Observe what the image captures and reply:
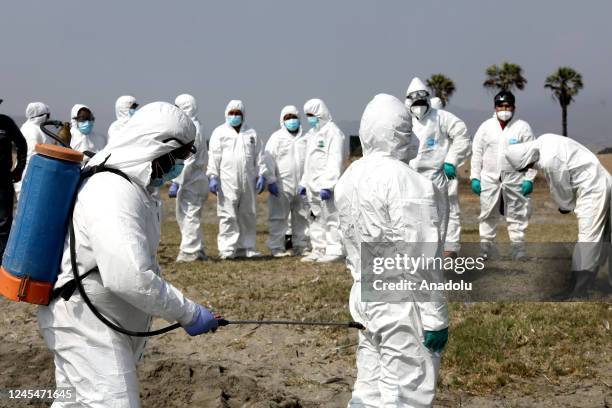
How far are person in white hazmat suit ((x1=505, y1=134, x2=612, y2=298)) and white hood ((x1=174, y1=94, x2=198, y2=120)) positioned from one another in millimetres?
5156

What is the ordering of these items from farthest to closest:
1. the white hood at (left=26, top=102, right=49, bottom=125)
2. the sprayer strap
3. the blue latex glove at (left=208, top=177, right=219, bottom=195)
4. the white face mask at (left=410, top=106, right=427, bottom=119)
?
the white hood at (left=26, top=102, right=49, bottom=125), the blue latex glove at (left=208, top=177, right=219, bottom=195), the white face mask at (left=410, top=106, right=427, bottom=119), the sprayer strap

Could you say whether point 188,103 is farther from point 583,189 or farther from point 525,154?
point 583,189

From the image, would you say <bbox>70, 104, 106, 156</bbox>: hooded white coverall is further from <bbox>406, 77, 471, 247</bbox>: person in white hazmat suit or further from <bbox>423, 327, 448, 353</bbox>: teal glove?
<bbox>423, 327, 448, 353</bbox>: teal glove

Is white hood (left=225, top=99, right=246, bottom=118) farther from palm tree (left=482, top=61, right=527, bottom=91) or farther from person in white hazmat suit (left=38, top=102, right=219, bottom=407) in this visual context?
palm tree (left=482, top=61, right=527, bottom=91)

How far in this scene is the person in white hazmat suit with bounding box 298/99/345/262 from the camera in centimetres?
1080

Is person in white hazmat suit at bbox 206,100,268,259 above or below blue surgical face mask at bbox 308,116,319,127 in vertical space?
below

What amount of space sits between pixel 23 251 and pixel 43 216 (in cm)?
18

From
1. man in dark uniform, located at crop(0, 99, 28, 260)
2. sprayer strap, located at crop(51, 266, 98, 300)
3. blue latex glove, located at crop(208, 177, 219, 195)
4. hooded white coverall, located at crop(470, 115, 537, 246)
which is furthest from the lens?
blue latex glove, located at crop(208, 177, 219, 195)

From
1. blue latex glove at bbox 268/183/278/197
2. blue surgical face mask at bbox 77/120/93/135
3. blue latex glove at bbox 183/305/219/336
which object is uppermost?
blue surgical face mask at bbox 77/120/93/135

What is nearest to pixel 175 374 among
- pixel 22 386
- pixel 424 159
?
pixel 22 386

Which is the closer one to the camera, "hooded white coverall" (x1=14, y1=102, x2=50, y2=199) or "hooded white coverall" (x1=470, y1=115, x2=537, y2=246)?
"hooded white coverall" (x1=470, y1=115, x2=537, y2=246)

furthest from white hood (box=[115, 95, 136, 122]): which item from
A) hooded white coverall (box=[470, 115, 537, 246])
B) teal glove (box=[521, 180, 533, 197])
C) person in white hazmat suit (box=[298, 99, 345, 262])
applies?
teal glove (box=[521, 180, 533, 197])

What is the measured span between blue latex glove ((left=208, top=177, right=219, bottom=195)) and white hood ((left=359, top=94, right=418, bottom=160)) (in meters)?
7.11

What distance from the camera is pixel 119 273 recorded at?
10.5ft
